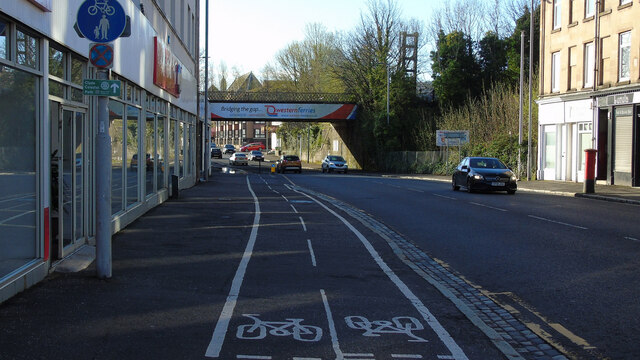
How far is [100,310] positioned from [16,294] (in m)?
1.21

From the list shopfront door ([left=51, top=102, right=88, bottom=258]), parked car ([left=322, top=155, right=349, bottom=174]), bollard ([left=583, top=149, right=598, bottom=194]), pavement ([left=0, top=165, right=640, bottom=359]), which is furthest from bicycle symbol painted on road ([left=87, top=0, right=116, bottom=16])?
parked car ([left=322, top=155, right=349, bottom=174])

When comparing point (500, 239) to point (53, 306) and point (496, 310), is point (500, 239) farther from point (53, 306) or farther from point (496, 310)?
point (53, 306)

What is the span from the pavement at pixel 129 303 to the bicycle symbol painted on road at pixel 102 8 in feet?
11.3

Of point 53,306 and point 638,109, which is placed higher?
point 638,109

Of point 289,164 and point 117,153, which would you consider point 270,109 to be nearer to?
point 289,164

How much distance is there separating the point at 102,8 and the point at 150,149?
1002cm

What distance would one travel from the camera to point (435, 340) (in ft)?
20.0

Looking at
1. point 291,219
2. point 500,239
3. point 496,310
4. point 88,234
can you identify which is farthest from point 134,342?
point 291,219

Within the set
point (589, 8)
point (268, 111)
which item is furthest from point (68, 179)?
point (268, 111)

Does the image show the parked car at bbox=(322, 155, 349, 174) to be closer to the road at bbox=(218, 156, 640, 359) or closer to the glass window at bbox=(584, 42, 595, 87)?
the glass window at bbox=(584, 42, 595, 87)

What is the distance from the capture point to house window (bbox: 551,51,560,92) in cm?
3603

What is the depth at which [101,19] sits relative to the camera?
27.2ft

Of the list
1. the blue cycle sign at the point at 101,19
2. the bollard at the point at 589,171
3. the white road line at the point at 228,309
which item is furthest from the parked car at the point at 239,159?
the blue cycle sign at the point at 101,19

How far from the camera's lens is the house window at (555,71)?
118 ft
